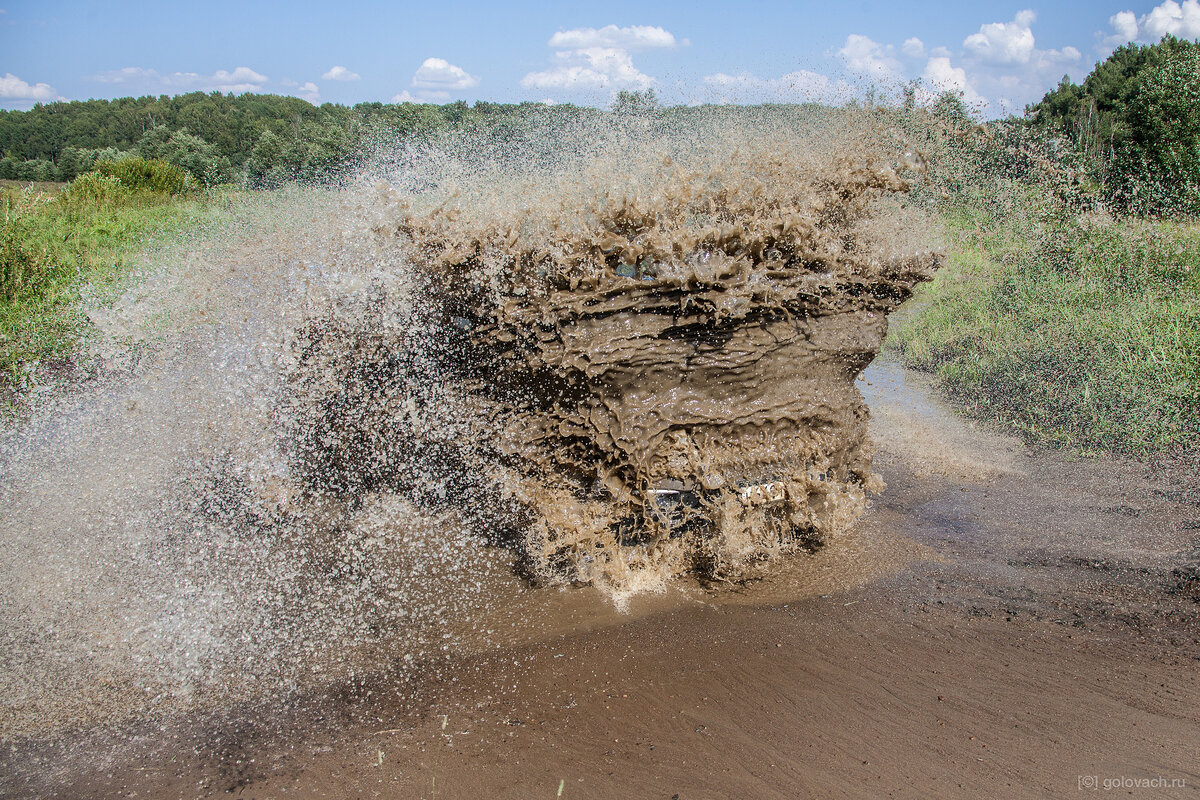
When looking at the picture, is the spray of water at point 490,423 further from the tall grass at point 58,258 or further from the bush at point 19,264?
the bush at point 19,264

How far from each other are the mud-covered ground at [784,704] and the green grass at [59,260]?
252 inches

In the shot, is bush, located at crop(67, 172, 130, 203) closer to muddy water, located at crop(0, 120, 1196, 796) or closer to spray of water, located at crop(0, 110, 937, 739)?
muddy water, located at crop(0, 120, 1196, 796)

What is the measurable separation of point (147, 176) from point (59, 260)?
7.47 m

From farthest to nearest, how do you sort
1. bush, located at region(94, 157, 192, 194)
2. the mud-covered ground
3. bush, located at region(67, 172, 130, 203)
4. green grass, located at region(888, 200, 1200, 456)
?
bush, located at region(94, 157, 192, 194) < bush, located at region(67, 172, 130, 203) < green grass, located at region(888, 200, 1200, 456) < the mud-covered ground

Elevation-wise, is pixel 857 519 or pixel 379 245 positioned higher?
pixel 379 245

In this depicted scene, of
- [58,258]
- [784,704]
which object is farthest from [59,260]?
[784,704]

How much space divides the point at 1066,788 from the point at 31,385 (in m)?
8.99

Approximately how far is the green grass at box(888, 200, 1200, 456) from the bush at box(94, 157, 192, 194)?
1524 cm

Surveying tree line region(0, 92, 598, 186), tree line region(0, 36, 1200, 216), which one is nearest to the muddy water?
tree line region(0, 36, 1200, 216)

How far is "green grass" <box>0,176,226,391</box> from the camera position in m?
7.56

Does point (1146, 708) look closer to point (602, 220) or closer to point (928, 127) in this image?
point (602, 220)

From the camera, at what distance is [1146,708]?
2.75m

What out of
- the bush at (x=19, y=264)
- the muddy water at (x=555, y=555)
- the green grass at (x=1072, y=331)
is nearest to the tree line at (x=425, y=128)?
the green grass at (x=1072, y=331)

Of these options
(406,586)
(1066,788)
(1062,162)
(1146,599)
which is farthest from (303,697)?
(1062,162)
